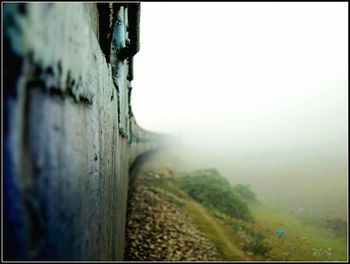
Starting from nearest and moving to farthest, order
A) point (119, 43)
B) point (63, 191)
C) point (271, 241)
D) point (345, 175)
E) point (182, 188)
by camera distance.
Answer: point (63, 191) < point (119, 43) < point (271, 241) < point (182, 188) < point (345, 175)

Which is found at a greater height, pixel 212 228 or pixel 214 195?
pixel 212 228

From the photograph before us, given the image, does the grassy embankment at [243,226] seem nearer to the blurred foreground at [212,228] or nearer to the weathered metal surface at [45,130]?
the blurred foreground at [212,228]

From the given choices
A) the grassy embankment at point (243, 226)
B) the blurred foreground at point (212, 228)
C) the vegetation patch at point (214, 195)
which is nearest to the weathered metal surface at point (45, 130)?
the blurred foreground at point (212, 228)

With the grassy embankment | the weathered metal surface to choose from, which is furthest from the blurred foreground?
the weathered metal surface

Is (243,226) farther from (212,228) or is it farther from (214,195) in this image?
(214,195)

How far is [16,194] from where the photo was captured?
2.16ft

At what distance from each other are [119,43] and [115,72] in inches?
8.5

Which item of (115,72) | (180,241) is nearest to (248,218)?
(180,241)

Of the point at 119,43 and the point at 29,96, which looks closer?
the point at 29,96

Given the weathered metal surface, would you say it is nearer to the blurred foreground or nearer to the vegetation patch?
the blurred foreground

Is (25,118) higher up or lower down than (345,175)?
higher up

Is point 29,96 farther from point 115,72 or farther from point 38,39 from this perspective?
point 115,72

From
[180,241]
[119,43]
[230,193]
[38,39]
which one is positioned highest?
[119,43]

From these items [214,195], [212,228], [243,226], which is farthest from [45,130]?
[214,195]
